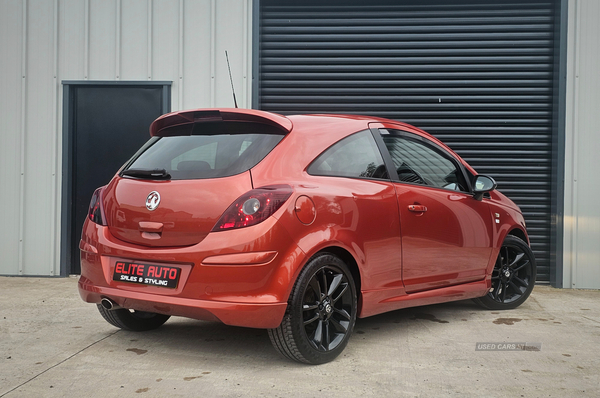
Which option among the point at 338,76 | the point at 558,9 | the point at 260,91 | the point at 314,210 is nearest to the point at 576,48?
the point at 558,9

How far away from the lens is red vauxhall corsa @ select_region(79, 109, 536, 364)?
3.24 metres

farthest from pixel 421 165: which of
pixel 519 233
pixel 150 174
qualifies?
pixel 150 174

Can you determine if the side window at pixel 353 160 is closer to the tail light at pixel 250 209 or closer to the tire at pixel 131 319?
the tail light at pixel 250 209

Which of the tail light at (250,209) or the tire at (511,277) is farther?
the tire at (511,277)

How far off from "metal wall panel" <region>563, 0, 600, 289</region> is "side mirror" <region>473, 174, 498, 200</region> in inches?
115

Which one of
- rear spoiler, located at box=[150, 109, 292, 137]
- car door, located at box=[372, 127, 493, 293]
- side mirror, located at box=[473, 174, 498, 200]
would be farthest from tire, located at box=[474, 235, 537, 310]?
rear spoiler, located at box=[150, 109, 292, 137]

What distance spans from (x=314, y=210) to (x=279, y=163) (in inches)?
13.8

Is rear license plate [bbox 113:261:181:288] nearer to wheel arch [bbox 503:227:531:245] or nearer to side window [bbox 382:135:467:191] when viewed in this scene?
side window [bbox 382:135:467:191]

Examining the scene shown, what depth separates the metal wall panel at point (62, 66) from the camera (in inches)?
297

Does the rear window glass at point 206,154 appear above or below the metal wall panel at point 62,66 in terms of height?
below

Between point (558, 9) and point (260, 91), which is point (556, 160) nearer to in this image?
point (558, 9)

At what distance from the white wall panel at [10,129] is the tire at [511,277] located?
5782mm

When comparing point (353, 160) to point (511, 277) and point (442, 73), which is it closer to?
point (511, 277)

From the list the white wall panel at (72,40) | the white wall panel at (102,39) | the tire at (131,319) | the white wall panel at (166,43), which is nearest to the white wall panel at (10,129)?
the white wall panel at (72,40)
